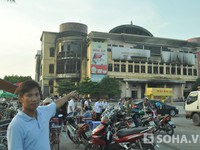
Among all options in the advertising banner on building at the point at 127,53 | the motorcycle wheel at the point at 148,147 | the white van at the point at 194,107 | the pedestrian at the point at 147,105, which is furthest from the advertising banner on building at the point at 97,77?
the motorcycle wheel at the point at 148,147

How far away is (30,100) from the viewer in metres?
2.22

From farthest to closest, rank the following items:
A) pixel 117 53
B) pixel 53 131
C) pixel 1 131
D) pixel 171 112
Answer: pixel 117 53 → pixel 171 112 → pixel 53 131 → pixel 1 131

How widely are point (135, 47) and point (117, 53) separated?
19.6ft

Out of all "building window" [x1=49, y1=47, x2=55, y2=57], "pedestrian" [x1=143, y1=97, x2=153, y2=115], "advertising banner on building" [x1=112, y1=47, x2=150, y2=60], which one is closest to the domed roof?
"advertising banner on building" [x1=112, y1=47, x2=150, y2=60]

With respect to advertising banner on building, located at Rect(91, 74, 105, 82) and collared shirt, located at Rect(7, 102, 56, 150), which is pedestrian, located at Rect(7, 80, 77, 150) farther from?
advertising banner on building, located at Rect(91, 74, 105, 82)

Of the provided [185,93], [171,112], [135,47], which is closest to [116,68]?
[135,47]

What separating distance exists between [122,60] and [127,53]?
6.66 feet

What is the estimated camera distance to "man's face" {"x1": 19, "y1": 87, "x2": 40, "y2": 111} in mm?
2219

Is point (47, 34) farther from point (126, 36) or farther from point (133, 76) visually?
point (133, 76)

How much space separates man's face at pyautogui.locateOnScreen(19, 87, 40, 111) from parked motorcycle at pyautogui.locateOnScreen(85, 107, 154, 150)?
389 centimetres

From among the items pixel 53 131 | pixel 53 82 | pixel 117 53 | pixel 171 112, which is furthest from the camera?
pixel 53 82

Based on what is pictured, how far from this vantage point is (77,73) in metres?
60.4

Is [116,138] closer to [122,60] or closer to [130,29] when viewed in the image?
[122,60]

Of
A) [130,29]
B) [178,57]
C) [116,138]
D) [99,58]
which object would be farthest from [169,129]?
[130,29]
